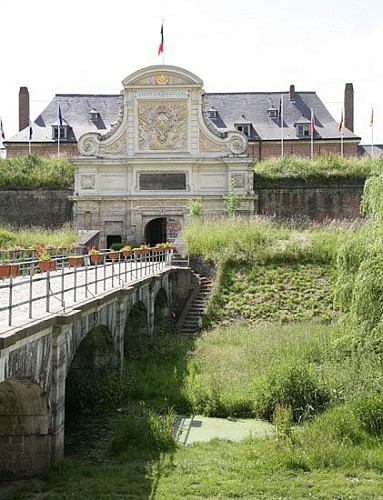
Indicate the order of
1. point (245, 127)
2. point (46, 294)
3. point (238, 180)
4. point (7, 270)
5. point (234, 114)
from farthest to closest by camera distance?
1. point (234, 114)
2. point (245, 127)
3. point (238, 180)
4. point (46, 294)
5. point (7, 270)

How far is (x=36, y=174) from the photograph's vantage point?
3841 centimetres

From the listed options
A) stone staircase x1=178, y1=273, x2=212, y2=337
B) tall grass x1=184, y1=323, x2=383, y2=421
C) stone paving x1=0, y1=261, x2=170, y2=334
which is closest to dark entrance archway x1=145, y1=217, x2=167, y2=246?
stone staircase x1=178, y1=273, x2=212, y2=337

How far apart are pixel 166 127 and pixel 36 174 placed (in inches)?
292

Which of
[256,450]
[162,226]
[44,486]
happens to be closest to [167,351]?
[256,450]

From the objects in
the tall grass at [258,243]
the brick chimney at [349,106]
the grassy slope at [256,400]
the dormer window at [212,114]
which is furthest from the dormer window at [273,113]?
the grassy slope at [256,400]

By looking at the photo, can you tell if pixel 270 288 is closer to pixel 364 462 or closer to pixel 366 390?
pixel 366 390

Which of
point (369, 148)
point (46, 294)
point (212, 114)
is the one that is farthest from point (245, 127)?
point (46, 294)

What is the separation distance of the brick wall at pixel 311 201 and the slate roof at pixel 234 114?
22.4 feet

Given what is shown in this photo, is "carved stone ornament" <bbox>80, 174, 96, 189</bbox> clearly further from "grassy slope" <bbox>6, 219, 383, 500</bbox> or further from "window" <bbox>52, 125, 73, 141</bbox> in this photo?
"grassy slope" <bbox>6, 219, 383, 500</bbox>

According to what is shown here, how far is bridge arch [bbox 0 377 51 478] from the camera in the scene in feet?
35.6

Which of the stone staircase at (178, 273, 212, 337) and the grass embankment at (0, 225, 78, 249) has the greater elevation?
the grass embankment at (0, 225, 78, 249)

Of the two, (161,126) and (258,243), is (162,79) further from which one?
(258,243)

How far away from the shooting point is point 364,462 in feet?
38.8

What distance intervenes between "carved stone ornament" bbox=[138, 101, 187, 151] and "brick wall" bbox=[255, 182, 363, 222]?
485 cm
